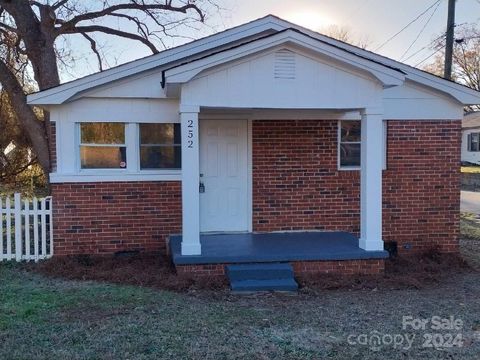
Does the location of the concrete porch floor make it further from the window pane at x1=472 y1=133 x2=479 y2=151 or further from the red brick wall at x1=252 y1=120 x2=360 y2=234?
the window pane at x1=472 y1=133 x2=479 y2=151

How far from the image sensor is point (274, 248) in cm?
784

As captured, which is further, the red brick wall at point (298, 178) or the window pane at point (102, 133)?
the red brick wall at point (298, 178)

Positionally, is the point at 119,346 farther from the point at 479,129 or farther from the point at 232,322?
the point at 479,129

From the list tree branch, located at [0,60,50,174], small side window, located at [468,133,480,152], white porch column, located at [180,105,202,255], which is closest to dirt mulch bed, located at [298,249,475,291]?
white porch column, located at [180,105,202,255]

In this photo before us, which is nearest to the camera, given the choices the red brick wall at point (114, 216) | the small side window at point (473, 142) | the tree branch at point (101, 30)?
the red brick wall at point (114, 216)

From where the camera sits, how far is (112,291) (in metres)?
6.61

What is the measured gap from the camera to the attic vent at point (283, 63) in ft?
23.7

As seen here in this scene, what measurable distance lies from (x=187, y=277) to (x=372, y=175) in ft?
10.4

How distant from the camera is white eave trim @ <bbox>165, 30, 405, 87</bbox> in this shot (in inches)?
272

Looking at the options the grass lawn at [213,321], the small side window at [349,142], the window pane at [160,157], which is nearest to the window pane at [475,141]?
the small side window at [349,142]

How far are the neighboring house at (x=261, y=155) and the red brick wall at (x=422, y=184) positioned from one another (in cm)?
2

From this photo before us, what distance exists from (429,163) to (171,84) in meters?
5.07

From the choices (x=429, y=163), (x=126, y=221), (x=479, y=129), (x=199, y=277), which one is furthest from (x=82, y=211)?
(x=479, y=129)

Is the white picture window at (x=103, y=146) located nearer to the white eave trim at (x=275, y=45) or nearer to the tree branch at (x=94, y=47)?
the white eave trim at (x=275, y=45)
